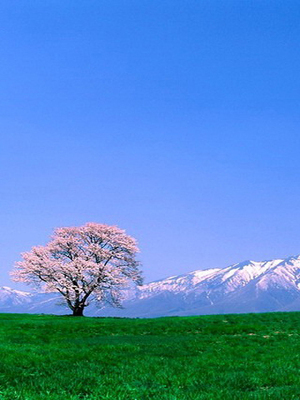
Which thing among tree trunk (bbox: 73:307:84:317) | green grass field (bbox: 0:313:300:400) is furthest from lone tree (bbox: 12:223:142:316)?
green grass field (bbox: 0:313:300:400)

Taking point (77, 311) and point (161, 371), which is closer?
point (161, 371)

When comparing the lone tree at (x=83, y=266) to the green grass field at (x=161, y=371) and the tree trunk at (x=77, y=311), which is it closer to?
the tree trunk at (x=77, y=311)

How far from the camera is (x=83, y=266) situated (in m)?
79.8

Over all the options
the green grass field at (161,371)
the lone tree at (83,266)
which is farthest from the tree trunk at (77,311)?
the green grass field at (161,371)

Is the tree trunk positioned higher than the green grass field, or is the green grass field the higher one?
the tree trunk

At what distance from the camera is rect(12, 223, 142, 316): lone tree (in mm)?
79562

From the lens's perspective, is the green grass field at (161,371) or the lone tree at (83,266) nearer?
the green grass field at (161,371)

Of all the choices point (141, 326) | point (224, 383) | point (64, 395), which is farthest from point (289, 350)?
point (141, 326)

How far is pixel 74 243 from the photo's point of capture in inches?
3263

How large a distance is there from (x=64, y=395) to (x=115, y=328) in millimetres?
30571

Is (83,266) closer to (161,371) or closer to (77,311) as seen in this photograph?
(77,311)

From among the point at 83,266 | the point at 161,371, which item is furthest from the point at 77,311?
the point at 161,371

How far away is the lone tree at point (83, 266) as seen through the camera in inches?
3132

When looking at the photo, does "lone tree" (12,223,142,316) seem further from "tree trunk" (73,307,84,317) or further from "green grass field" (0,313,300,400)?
"green grass field" (0,313,300,400)
